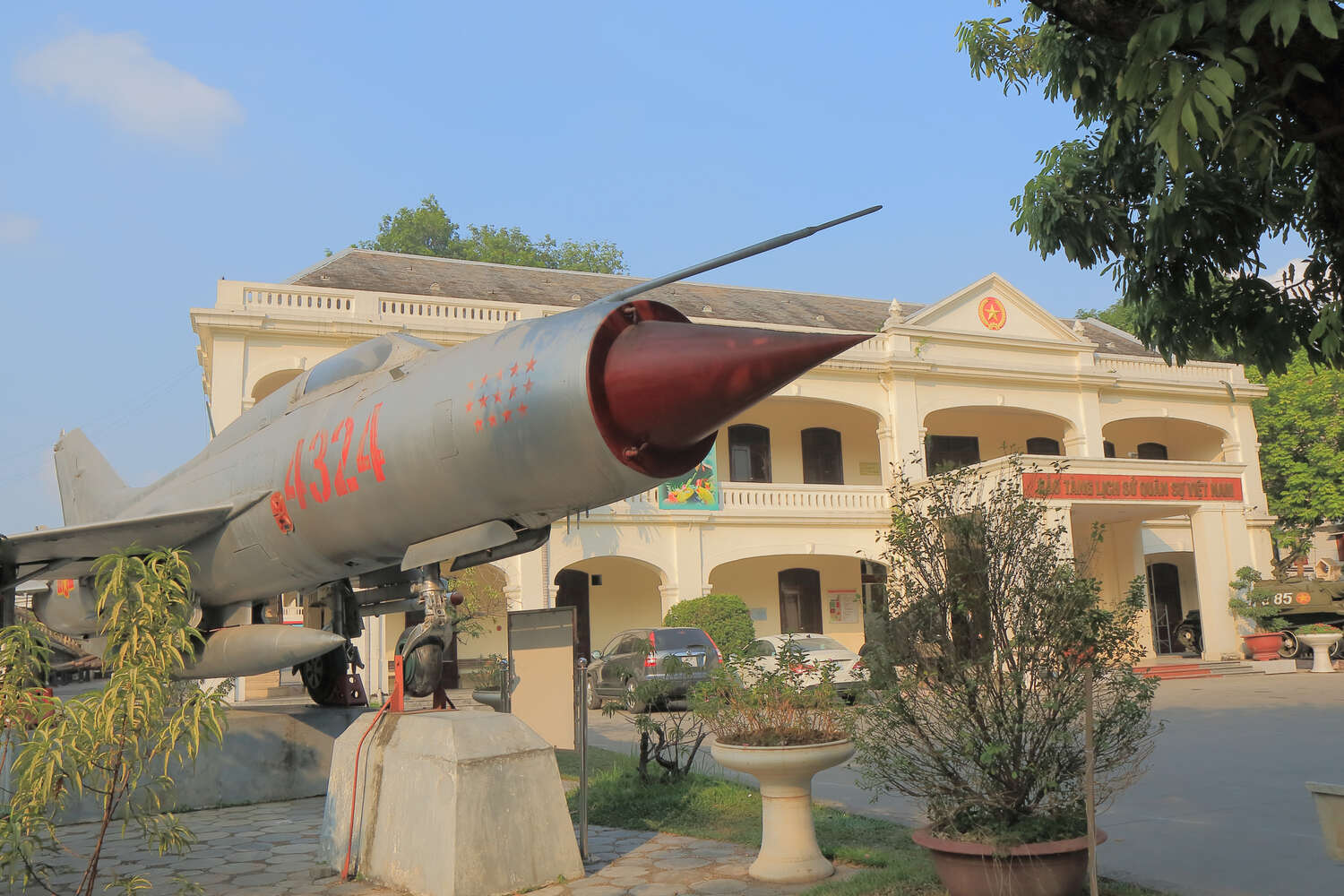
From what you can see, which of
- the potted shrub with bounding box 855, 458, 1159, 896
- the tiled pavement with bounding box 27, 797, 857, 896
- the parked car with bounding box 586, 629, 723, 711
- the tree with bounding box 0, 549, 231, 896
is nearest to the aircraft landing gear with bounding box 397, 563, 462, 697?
the tiled pavement with bounding box 27, 797, 857, 896

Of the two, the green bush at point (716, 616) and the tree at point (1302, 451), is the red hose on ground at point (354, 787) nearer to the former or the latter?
the green bush at point (716, 616)

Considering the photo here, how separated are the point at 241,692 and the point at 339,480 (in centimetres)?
1736

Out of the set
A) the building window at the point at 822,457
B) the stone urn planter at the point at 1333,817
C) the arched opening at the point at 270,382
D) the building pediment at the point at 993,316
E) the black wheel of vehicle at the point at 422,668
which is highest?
the building pediment at the point at 993,316

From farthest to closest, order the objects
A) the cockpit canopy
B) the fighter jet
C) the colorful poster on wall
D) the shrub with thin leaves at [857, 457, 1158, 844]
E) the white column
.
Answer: the white column < the colorful poster on wall < the cockpit canopy < the shrub with thin leaves at [857, 457, 1158, 844] < the fighter jet

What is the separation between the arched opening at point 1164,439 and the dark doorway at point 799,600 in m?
11.1

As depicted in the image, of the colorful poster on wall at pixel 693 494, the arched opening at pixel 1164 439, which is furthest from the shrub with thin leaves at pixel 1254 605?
the colorful poster on wall at pixel 693 494

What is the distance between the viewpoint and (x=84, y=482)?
1157 cm

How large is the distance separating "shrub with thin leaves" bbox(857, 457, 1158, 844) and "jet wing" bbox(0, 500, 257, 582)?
456 cm

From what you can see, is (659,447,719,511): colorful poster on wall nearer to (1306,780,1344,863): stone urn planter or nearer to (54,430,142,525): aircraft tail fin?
(54,430,142,525): aircraft tail fin

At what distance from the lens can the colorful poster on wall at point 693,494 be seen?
24.4 metres

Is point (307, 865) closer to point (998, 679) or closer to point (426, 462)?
point (426, 462)

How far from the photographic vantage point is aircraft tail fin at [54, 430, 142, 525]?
10938 millimetres

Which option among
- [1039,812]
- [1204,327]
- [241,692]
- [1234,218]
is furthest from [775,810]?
[241,692]

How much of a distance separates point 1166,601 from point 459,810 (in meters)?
30.3
